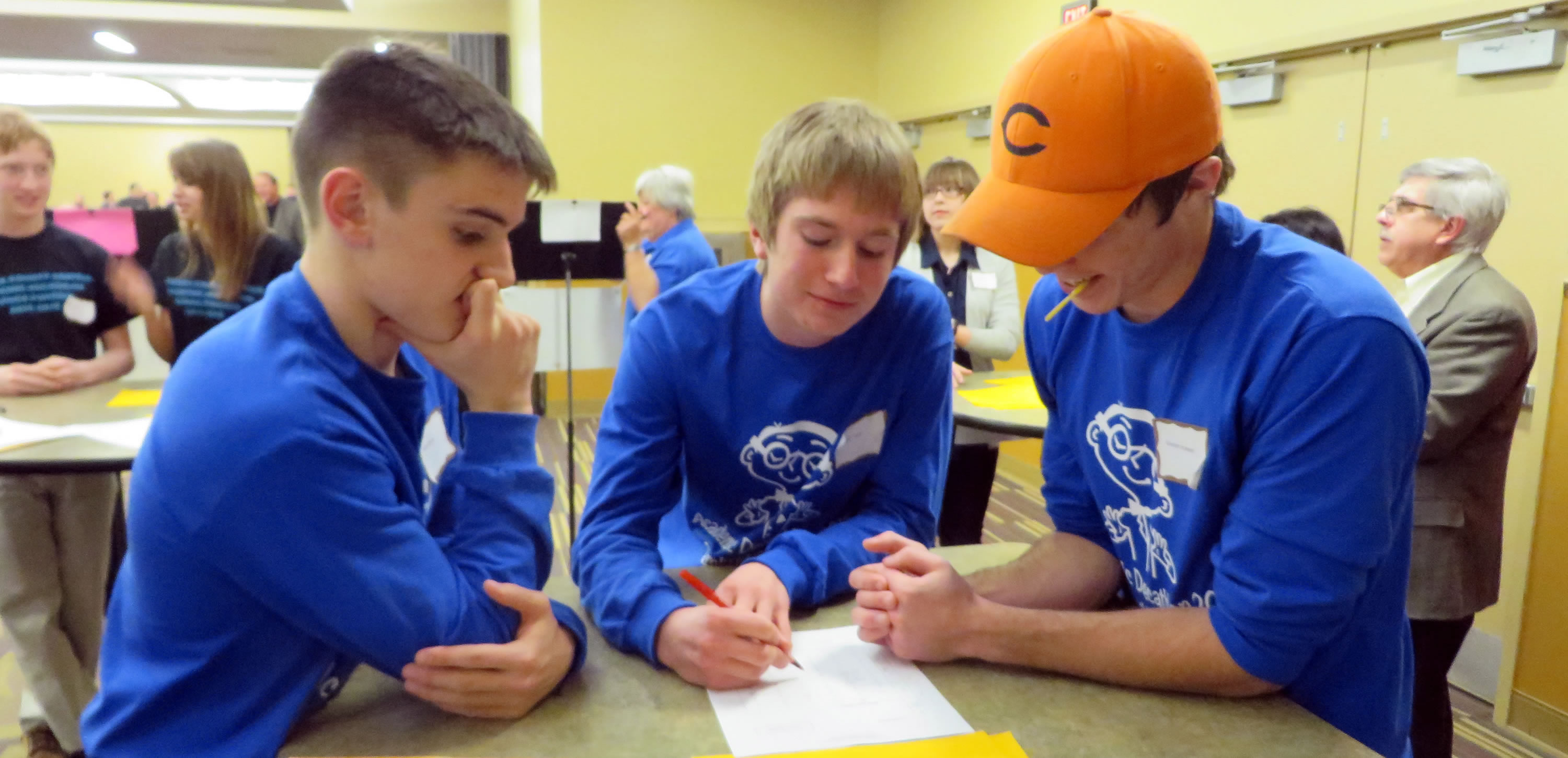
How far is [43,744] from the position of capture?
2.28 m

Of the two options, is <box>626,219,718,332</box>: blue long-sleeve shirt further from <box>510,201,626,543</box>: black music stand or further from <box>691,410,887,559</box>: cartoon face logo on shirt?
<box>691,410,887,559</box>: cartoon face logo on shirt

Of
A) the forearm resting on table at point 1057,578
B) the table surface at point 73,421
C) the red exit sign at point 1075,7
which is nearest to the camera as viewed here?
the forearm resting on table at point 1057,578

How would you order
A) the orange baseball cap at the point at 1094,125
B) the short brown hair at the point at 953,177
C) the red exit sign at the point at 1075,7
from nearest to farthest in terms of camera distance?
the orange baseball cap at the point at 1094,125 < the short brown hair at the point at 953,177 < the red exit sign at the point at 1075,7

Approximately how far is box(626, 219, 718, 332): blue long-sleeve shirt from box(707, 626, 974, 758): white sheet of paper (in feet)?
10.4

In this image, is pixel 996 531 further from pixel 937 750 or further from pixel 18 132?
pixel 18 132

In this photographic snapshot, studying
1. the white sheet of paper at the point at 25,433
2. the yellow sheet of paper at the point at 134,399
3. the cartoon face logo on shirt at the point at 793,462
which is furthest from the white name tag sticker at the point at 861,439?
the yellow sheet of paper at the point at 134,399

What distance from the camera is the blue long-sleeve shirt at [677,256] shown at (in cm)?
409

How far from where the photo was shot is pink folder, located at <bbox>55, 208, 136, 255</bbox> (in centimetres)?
258

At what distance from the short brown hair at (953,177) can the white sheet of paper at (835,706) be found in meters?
2.84

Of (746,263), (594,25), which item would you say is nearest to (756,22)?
(594,25)

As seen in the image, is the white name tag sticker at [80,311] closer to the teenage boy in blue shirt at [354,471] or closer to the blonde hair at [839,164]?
the teenage boy in blue shirt at [354,471]

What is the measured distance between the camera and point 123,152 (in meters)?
13.5

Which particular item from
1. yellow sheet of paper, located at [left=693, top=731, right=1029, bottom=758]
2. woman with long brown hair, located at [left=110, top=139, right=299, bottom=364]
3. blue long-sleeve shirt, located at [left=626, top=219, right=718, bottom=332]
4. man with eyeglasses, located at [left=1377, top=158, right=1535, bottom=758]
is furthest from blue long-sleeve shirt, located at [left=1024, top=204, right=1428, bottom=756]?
blue long-sleeve shirt, located at [left=626, top=219, right=718, bottom=332]

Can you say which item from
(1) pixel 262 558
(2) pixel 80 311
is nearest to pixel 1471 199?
(1) pixel 262 558
